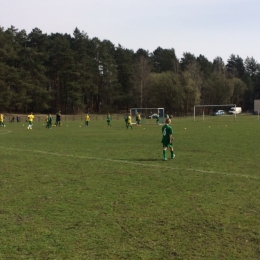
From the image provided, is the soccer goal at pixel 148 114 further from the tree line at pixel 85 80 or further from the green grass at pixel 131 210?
the green grass at pixel 131 210

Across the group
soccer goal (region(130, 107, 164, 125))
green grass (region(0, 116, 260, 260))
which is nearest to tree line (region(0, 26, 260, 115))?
soccer goal (region(130, 107, 164, 125))

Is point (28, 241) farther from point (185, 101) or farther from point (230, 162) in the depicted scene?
point (185, 101)

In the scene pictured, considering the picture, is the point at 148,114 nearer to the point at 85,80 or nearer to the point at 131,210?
the point at 85,80

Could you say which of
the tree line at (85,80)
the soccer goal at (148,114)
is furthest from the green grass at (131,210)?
the tree line at (85,80)

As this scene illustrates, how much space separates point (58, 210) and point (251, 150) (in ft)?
36.3

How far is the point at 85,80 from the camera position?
79.6 m

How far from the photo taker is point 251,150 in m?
15.5

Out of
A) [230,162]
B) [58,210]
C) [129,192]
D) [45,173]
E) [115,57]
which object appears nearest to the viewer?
[58,210]

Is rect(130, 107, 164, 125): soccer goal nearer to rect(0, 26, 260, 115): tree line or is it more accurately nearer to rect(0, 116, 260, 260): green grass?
rect(0, 26, 260, 115): tree line

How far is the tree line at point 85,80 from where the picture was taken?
6788 cm

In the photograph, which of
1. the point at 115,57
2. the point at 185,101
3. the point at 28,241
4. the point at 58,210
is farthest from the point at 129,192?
the point at 115,57

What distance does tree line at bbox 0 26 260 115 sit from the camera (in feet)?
223

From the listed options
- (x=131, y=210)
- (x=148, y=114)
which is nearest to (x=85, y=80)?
(x=148, y=114)

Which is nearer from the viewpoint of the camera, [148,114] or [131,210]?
[131,210]
